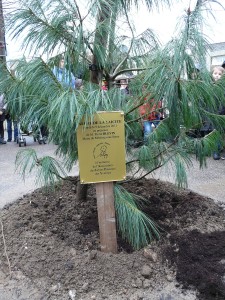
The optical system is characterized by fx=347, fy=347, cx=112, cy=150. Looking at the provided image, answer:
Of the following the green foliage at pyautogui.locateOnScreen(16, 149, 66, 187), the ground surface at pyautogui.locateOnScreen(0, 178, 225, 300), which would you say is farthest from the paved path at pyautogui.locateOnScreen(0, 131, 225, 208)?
the green foliage at pyautogui.locateOnScreen(16, 149, 66, 187)

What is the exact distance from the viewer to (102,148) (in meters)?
2.08

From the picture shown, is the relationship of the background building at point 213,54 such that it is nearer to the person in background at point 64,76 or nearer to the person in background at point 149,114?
the person in background at point 149,114

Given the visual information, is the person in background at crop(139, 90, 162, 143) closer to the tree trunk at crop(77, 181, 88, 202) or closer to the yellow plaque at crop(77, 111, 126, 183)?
the yellow plaque at crop(77, 111, 126, 183)

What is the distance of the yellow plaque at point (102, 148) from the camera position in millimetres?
2004

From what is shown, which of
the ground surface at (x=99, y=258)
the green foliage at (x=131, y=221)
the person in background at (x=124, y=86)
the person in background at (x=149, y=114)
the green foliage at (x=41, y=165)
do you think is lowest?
the ground surface at (x=99, y=258)

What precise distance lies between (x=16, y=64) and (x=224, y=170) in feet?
11.6

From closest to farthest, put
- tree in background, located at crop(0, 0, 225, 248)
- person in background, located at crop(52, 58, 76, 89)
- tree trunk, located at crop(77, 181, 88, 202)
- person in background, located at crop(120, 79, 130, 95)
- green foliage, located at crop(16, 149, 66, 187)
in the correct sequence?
tree in background, located at crop(0, 0, 225, 248) < person in background, located at crop(52, 58, 76, 89) < green foliage, located at crop(16, 149, 66, 187) < person in background, located at crop(120, 79, 130, 95) < tree trunk, located at crop(77, 181, 88, 202)

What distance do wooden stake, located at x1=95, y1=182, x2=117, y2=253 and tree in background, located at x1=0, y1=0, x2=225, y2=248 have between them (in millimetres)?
62

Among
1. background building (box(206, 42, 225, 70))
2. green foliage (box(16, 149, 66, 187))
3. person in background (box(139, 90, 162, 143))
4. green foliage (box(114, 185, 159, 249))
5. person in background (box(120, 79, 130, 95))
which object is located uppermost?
background building (box(206, 42, 225, 70))

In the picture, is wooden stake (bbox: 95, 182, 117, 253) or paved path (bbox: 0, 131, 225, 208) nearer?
wooden stake (bbox: 95, 182, 117, 253)

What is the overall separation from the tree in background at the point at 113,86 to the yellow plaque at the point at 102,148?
3.2 inches

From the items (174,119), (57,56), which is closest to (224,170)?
(174,119)

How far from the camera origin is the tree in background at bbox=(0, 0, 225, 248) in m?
1.81

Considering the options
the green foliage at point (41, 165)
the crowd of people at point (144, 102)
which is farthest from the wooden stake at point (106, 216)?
the crowd of people at point (144, 102)
